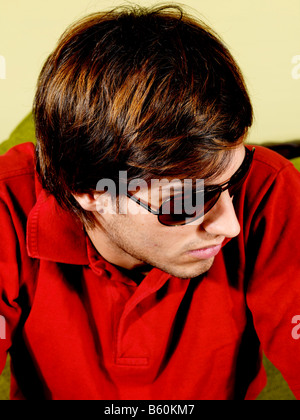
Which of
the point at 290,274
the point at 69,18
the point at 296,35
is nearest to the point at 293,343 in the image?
the point at 290,274

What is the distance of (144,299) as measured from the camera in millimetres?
1003

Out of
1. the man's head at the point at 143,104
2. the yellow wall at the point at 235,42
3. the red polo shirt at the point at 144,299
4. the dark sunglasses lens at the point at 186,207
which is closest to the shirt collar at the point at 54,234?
the red polo shirt at the point at 144,299

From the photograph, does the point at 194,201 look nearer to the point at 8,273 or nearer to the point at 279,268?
the point at 279,268

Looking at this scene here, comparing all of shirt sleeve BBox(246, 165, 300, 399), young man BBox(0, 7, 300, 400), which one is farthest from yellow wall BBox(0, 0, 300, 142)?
shirt sleeve BBox(246, 165, 300, 399)

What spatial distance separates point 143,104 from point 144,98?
0.01 metres

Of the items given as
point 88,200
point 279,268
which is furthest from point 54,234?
point 279,268

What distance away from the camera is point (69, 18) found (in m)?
1.33

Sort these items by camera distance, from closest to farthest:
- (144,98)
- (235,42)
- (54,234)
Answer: (144,98) → (54,234) → (235,42)

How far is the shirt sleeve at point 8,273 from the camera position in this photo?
100cm

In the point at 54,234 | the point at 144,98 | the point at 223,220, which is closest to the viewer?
the point at 144,98

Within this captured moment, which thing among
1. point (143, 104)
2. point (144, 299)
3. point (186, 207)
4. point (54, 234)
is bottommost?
point (144, 299)

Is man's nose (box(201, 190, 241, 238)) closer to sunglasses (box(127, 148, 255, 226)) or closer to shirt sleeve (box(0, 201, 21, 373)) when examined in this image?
sunglasses (box(127, 148, 255, 226))

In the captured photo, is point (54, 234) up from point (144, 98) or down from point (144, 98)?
down

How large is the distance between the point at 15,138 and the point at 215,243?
77 cm
